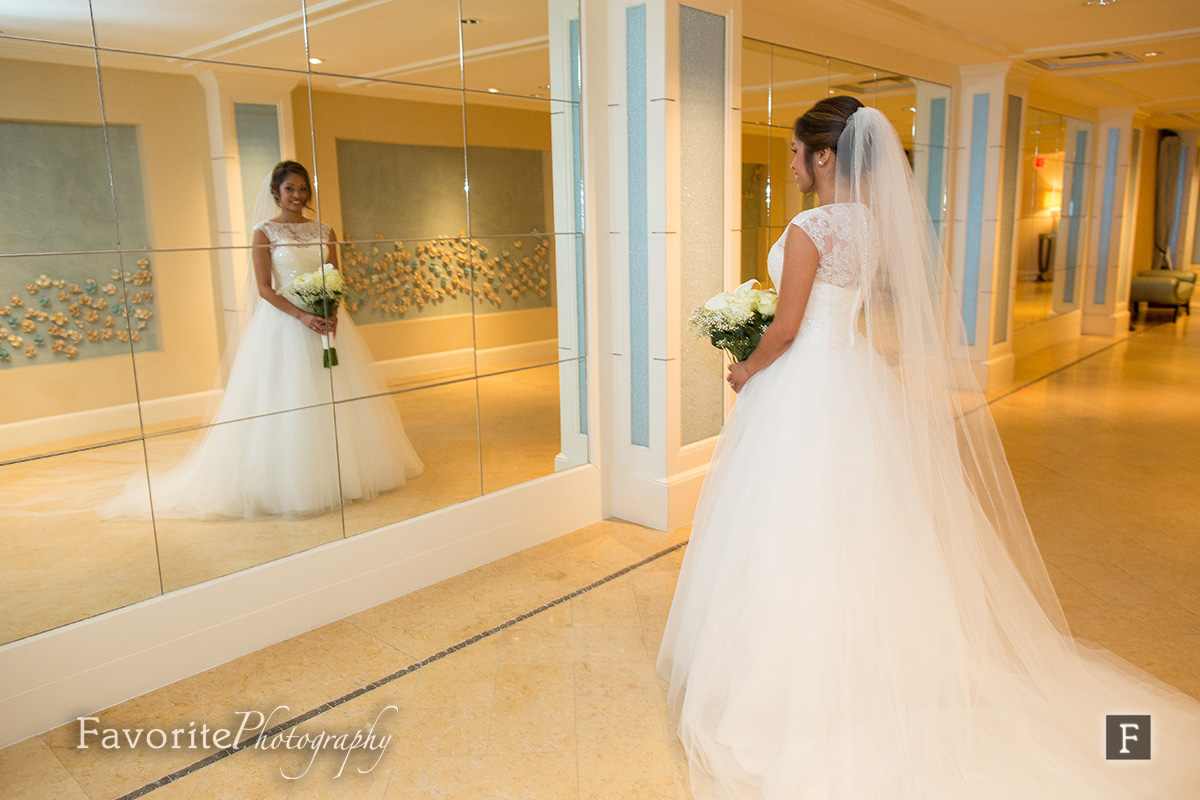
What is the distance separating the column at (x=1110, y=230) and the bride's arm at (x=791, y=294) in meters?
9.82

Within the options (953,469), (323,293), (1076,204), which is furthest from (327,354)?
(1076,204)

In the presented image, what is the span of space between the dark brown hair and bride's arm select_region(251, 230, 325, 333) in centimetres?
184

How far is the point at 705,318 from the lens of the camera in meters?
2.73

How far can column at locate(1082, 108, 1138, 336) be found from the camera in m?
10.2

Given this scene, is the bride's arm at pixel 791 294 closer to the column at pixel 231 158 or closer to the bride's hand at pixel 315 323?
the bride's hand at pixel 315 323

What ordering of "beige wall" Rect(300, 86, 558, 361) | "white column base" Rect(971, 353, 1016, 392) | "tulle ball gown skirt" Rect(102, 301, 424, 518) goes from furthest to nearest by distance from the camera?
"white column base" Rect(971, 353, 1016, 392) → "beige wall" Rect(300, 86, 558, 361) → "tulle ball gown skirt" Rect(102, 301, 424, 518)

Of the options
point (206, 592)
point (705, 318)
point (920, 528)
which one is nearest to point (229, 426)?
point (206, 592)

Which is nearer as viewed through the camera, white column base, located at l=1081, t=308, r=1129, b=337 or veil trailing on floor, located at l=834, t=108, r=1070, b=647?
veil trailing on floor, located at l=834, t=108, r=1070, b=647

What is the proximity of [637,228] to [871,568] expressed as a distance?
88.6 inches

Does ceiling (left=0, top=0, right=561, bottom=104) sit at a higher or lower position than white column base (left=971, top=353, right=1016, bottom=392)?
higher

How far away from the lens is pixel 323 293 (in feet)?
10.3

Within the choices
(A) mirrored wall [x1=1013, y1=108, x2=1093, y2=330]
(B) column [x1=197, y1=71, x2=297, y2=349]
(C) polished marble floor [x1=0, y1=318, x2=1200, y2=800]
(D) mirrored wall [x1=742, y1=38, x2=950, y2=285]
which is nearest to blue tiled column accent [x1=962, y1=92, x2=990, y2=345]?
(A) mirrored wall [x1=1013, y1=108, x2=1093, y2=330]

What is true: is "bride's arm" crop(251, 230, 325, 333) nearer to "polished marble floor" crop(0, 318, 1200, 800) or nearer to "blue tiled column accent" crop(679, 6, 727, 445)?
"polished marble floor" crop(0, 318, 1200, 800)

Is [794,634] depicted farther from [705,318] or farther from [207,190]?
[207,190]
